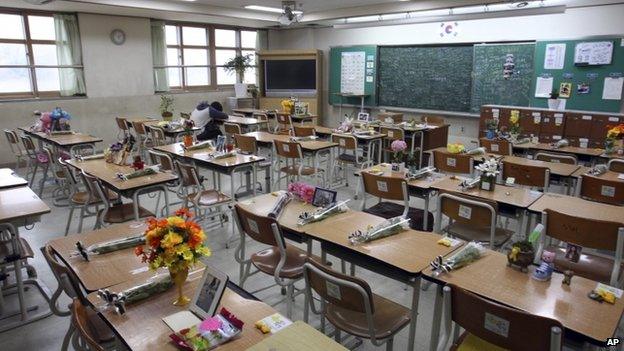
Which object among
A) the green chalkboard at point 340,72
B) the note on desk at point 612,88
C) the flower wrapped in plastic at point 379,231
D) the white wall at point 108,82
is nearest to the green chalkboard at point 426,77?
the green chalkboard at point 340,72

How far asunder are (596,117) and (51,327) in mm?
7711

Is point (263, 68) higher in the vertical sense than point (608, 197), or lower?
higher

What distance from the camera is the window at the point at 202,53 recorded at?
33.7 ft

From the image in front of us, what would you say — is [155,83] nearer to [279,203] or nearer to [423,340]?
[279,203]

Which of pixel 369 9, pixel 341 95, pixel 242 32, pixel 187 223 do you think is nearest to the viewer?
pixel 187 223

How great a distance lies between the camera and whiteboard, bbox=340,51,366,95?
10.4 m

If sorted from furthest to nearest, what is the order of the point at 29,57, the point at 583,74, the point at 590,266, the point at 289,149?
the point at 29,57 → the point at 583,74 → the point at 289,149 → the point at 590,266

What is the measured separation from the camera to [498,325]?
1.60m

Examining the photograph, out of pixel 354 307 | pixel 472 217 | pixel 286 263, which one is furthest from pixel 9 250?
pixel 472 217

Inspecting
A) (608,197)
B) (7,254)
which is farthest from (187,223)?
(608,197)

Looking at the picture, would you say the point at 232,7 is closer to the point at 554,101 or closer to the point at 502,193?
the point at 554,101

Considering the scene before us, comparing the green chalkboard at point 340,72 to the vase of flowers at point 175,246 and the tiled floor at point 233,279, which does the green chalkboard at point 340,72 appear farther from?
the vase of flowers at point 175,246

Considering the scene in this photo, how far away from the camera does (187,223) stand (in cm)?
181

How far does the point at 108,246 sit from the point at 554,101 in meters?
7.58
